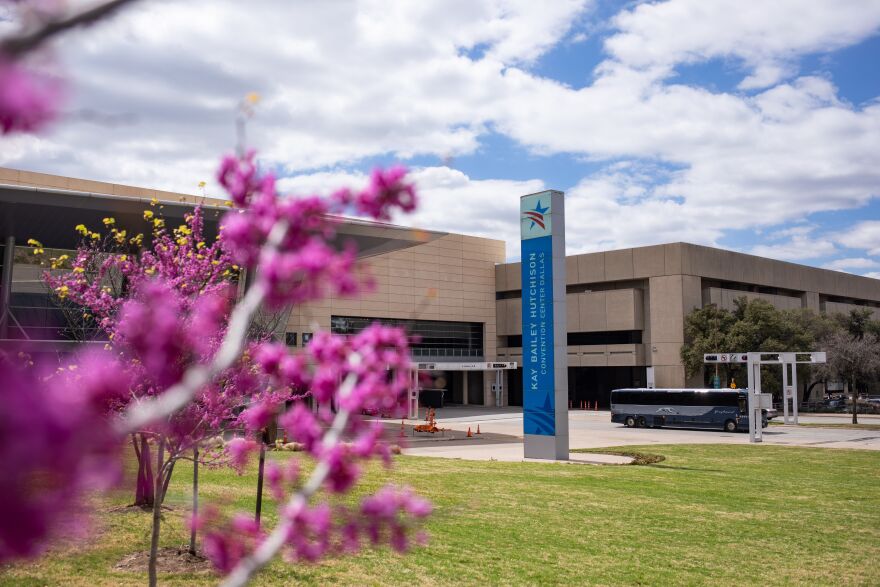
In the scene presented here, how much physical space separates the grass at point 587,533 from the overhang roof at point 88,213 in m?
8.21

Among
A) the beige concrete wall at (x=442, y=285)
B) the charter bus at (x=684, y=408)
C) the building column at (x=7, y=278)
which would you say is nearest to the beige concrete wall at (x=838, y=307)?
the beige concrete wall at (x=442, y=285)

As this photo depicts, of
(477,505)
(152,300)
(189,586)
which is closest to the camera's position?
(152,300)

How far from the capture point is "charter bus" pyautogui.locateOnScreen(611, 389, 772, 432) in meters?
38.2

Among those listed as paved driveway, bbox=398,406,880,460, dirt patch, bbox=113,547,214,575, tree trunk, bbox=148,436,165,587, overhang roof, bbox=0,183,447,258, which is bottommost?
paved driveway, bbox=398,406,880,460

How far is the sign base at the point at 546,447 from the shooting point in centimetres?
2314

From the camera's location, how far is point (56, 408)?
104 cm

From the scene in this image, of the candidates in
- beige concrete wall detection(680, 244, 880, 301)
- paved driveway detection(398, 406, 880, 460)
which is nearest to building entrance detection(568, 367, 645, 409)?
beige concrete wall detection(680, 244, 880, 301)

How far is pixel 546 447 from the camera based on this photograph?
23.3 m

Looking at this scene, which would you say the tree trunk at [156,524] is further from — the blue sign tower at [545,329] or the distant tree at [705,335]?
the distant tree at [705,335]

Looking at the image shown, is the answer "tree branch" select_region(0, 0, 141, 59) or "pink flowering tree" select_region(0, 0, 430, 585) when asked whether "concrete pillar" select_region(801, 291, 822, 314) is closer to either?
"pink flowering tree" select_region(0, 0, 430, 585)

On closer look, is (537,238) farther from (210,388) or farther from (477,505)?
(210,388)

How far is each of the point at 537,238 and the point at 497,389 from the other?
43536mm

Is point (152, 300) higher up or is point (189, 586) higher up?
point (152, 300)

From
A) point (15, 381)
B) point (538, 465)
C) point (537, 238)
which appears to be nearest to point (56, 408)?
point (15, 381)
